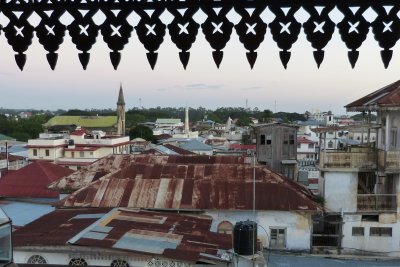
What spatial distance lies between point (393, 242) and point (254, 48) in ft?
52.7

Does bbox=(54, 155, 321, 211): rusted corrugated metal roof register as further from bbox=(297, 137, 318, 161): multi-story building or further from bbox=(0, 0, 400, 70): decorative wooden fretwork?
bbox=(297, 137, 318, 161): multi-story building

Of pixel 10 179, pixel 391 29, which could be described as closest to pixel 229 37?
pixel 391 29

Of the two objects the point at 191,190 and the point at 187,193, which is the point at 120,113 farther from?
the point at 187,193

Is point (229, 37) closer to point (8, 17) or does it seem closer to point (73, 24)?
point (73, 24)

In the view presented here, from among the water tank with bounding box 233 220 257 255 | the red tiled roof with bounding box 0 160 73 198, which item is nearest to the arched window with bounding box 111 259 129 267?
the water tank with bounding box 233 220 257 255

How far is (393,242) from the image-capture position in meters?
17.0

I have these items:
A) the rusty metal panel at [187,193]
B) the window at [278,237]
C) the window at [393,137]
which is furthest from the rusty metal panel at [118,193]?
the window at [393,137]

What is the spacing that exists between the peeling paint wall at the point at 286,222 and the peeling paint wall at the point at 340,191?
1.87 m

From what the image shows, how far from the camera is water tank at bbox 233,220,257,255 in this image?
33.1ft

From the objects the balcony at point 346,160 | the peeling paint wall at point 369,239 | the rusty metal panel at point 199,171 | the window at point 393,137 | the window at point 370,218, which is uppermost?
the window at point 393,137

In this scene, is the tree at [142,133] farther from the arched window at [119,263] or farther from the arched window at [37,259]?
the arched window at [119,263]

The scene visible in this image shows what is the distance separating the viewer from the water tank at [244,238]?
10.1m

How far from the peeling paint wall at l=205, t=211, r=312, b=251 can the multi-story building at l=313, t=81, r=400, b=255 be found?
4.02 ft

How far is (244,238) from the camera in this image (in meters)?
10.3
